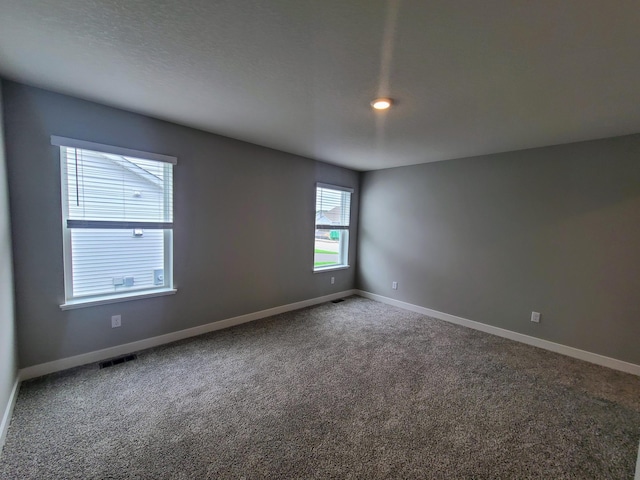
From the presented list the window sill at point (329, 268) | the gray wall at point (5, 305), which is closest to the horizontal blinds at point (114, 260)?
the gray wall at point (5, 305)

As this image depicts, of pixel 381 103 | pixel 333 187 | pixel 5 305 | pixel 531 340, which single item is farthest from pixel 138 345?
pixel 531 340

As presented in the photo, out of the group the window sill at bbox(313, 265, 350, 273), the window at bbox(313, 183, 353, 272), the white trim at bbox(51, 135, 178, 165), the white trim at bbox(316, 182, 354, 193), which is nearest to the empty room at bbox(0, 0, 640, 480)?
the white trim at bbox(51, 135, 178, 165)


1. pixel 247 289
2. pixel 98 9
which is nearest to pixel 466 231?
pixel 247 289

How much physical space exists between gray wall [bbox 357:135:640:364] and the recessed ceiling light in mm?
2148

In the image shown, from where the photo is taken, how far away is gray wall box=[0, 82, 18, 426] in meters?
1.77

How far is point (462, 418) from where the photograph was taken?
77.7 inches

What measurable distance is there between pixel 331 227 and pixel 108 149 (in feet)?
10.3

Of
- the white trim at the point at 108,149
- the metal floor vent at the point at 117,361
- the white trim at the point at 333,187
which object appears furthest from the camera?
the white trim at the point at 333,187

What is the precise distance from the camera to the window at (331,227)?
4555 millimetres

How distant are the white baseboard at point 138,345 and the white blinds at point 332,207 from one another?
4.74 ft

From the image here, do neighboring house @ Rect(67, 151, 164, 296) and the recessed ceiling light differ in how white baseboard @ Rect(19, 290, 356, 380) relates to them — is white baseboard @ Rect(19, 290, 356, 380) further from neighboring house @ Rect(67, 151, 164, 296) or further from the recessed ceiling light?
the recessed ceiling light

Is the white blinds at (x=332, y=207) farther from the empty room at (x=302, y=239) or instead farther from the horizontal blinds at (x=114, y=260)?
the horizontal blinds at (x=114, y=260)

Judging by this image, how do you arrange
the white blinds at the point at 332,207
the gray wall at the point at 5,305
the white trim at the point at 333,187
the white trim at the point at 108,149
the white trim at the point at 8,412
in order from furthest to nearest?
the white blinds at the point at 332,207
the white trim at the point at 333,187
the white trim at the point at 108,149
the gray wall at the point at 5,305
the white trim at the point at 8,412

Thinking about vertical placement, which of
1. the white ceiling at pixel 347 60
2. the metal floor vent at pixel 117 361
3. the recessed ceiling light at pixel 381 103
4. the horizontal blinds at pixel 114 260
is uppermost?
the white ceiling at pixel 347 60
